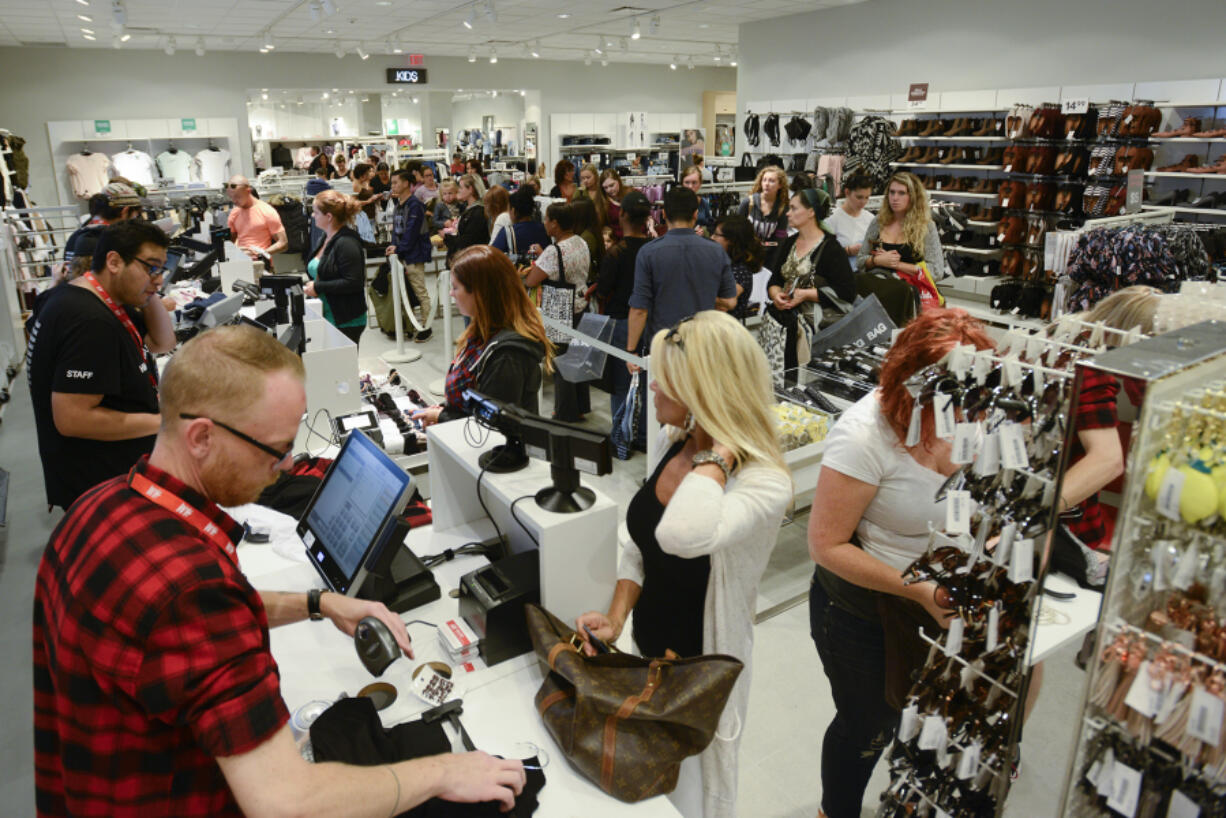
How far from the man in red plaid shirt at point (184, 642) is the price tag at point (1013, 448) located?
1.10 meters

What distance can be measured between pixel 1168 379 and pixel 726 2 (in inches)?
401

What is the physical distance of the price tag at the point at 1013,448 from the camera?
138cm

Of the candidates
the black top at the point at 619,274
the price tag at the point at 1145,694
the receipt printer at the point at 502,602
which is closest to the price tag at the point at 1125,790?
the price tag at the point at 1145,694

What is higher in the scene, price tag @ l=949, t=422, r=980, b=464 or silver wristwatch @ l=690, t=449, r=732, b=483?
price tag @ l=949, t=422, r=980, b=464

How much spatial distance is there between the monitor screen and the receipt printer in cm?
25

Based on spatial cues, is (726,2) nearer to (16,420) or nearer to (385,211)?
(385,211)

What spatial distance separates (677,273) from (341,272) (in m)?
2.32

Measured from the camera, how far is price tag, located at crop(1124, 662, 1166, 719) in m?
1.13

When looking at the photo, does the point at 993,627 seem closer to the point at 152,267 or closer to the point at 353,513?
the point at 353,513

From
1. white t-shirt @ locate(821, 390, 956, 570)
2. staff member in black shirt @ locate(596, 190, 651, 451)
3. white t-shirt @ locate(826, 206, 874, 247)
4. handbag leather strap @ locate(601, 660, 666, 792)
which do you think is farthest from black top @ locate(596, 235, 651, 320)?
handbag leather strap @ locate(601, 660, 666, 792)

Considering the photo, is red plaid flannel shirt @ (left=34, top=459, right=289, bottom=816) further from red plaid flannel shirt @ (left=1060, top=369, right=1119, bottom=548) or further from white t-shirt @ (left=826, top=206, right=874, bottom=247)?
white t-shirt @ (left=826, top=206, right=874, bottom=247)

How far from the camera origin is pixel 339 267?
5.29 m

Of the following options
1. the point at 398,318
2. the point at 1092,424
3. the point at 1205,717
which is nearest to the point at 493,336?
the point at 1092,424

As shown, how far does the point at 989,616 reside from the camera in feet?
4.91
